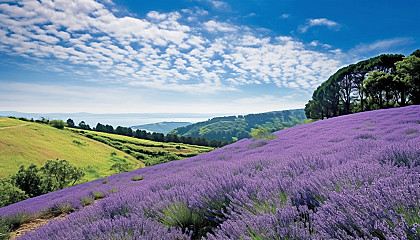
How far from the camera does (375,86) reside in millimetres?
36062

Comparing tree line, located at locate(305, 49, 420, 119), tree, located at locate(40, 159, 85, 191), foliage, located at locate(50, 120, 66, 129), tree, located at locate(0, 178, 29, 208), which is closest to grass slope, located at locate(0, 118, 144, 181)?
foliage, located at locate(50, 120, 66, 129)

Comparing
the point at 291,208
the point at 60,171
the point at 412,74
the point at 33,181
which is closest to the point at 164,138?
the point at 60,171

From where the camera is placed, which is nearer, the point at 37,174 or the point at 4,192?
the point at 4,192

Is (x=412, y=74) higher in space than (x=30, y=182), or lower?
higher

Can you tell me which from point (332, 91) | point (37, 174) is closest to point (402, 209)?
point (37, 174)

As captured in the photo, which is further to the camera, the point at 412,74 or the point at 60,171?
the point at 412,74

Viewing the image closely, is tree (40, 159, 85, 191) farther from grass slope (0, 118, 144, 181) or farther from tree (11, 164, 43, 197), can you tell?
grass slope (0, 118, 144, 181)

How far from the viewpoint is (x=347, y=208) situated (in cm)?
128

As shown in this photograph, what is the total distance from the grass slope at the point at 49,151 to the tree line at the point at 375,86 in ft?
180

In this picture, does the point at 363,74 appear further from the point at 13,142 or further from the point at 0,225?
the point at 13,142

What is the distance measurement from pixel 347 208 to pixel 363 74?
56.1 m

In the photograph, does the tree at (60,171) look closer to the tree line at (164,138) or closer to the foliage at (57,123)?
the tree line at (164,138)

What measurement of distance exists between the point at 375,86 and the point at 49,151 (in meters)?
76.0

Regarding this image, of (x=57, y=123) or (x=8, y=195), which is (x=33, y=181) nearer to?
(x=8, y=195)
